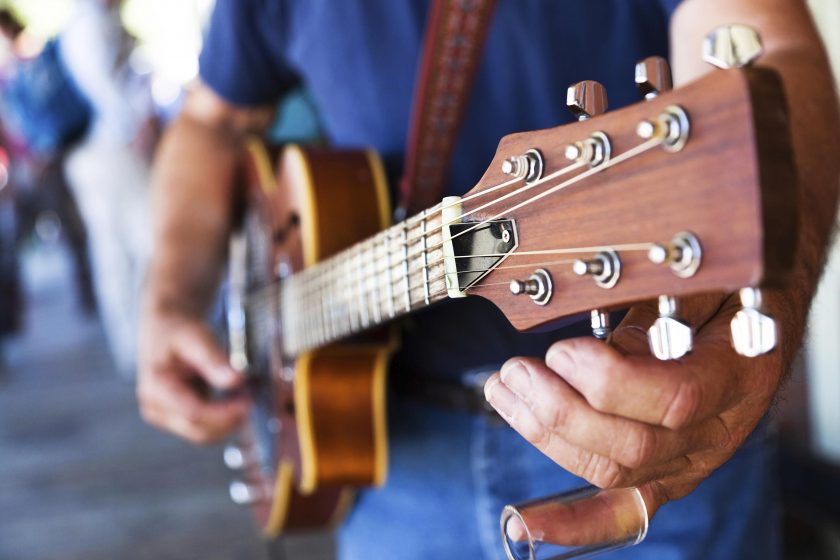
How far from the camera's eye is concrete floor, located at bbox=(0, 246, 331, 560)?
6.80 ft

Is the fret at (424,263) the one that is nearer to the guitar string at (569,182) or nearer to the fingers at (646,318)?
the guitar string at (569,182)

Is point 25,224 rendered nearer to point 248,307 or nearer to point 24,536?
point 24,536

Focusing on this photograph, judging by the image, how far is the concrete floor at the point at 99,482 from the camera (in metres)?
2.07

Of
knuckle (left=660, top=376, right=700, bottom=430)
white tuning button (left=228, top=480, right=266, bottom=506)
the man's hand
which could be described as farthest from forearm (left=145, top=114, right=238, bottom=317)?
knuckle (left=660, top=376, right=700, bottom=430)

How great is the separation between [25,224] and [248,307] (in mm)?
4074

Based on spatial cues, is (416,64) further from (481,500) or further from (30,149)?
(30,149)

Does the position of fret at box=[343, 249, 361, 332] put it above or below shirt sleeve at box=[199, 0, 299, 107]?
below

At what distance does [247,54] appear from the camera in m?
1.00

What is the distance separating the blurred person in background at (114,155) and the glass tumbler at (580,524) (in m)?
2.56

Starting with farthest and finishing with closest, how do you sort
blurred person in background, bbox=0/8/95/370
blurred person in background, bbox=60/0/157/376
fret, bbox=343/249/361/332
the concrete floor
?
1. blurred person in background, bbox=0/8/95/370
2. blurred person in background, bbox=60/0/157/376
3. the concrete floor
4. fret, bbox=343/249/361/332

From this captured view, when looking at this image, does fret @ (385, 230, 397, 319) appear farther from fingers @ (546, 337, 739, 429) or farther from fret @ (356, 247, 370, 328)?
fingers @ (546, 337, 739, 429)

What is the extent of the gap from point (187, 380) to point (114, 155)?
2.03 meters

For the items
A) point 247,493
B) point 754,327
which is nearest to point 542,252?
point 754,327

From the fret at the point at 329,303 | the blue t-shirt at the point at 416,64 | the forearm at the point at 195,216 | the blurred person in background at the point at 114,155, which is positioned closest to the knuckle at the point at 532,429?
the blue t-shirt at the point at 416,64
